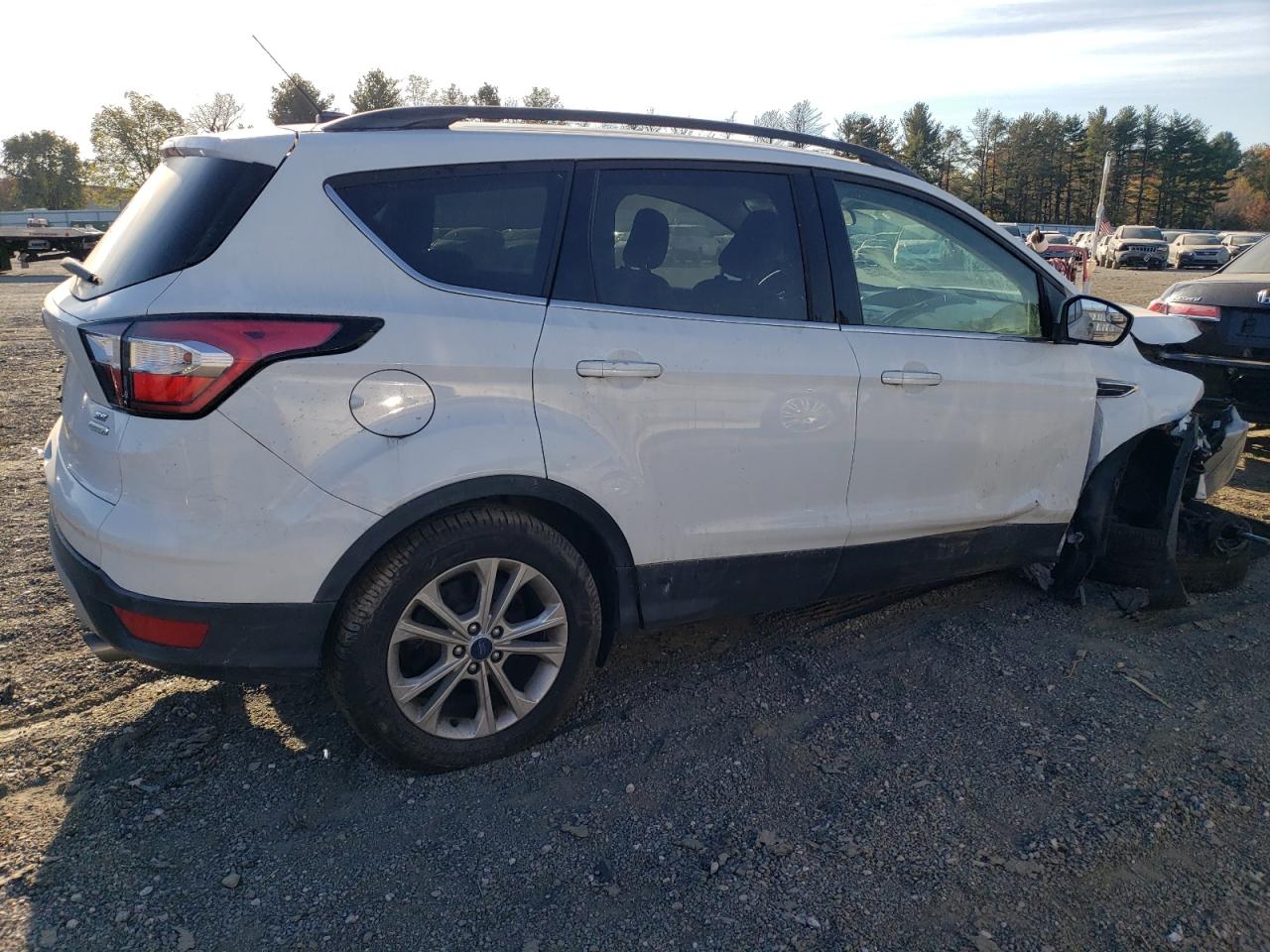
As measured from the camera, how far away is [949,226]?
13.0 ft

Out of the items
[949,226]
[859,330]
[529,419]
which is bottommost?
[529,419]

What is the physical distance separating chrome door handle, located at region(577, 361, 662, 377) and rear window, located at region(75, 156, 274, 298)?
3.44 feet

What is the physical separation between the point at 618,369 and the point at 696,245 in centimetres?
62

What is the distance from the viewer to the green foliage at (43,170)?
3533 inches

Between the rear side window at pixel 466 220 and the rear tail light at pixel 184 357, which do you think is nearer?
the rear tail light at pixel 184 357

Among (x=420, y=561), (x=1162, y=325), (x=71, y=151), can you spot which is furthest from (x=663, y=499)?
(x=71, y=151)

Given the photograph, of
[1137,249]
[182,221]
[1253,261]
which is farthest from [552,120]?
[1137,249]

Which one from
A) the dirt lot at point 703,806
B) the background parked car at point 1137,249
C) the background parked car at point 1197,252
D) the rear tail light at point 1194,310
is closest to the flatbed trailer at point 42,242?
the rear tail light at point 1194,310

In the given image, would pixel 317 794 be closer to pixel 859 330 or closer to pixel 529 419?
pixel 529 419

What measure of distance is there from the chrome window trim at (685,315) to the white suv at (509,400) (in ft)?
0.03

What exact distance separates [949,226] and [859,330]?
0.77 m

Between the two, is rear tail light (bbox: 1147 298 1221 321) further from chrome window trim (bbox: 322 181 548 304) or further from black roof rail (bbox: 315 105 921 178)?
chrome window trim (bbox: 322 181 548 304)

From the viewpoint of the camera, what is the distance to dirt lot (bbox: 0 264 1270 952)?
→ 8.15 ft

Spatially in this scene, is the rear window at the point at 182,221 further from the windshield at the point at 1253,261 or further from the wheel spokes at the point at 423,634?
the windshield at the point at 1253,261
